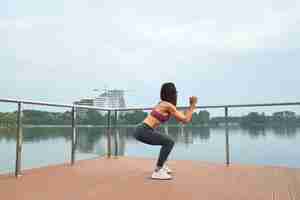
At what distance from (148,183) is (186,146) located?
142cm

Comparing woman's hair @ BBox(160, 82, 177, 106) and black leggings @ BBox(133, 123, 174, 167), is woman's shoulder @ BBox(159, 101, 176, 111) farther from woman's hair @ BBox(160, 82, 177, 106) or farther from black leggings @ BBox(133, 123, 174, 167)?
black leggings @ BBox(133, 123, 174, 167)

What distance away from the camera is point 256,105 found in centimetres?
377

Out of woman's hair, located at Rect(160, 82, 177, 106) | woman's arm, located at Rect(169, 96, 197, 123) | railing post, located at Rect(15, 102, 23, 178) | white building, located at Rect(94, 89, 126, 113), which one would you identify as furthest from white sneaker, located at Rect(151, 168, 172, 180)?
white building, located at Rect(94, 89, 126, 113)

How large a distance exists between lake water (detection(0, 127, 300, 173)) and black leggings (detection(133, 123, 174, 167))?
34.1 inches

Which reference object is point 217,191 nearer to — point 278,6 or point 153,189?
point 153,189

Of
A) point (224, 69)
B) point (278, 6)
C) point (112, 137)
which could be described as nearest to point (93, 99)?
point (112, 137)

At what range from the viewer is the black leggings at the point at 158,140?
303cm

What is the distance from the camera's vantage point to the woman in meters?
3.02

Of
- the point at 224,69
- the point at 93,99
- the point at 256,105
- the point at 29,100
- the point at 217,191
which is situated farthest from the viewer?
the point at 224,69

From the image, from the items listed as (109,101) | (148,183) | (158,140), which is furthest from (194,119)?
(109,101)

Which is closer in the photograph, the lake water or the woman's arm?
the woman's arm

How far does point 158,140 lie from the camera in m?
3.06

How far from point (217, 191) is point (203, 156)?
1.55m

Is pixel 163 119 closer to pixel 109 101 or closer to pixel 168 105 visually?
pixel 168 105
